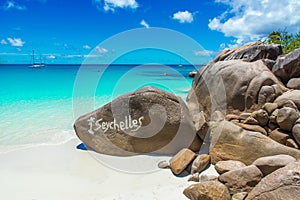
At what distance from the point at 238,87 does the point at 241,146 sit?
1901 mm

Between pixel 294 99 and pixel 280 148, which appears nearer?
pixel 280 148

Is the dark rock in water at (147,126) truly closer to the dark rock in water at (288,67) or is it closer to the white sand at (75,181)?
the white sand at (75,181)

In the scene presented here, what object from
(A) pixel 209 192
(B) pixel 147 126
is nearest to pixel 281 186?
(A) pixel 209 192

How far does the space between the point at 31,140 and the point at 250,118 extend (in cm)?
511

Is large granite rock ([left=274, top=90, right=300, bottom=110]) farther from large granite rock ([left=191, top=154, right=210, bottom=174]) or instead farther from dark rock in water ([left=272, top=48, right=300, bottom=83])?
large granite rock ([left=191, top=154, right=210, bottom=174])

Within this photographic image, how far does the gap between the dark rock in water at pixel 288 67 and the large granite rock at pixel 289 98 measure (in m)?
0.74

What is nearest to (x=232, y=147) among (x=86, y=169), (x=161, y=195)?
(x=161, y=195)

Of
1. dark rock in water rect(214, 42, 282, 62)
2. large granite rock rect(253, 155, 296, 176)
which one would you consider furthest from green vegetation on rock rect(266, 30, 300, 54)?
large granite rock rect(253, 155, 296, 176)

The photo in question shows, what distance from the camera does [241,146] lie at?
4.05 metres

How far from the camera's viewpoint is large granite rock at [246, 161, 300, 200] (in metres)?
2.69

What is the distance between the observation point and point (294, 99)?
4.64m

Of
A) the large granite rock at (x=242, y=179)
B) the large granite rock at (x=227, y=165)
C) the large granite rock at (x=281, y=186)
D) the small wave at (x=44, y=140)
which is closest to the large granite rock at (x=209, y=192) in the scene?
the large granite rock at (x=242, y=179)

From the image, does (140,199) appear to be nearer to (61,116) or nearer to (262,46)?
(262,46)

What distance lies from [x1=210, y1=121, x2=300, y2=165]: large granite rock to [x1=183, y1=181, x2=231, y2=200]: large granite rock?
919 millimetres
